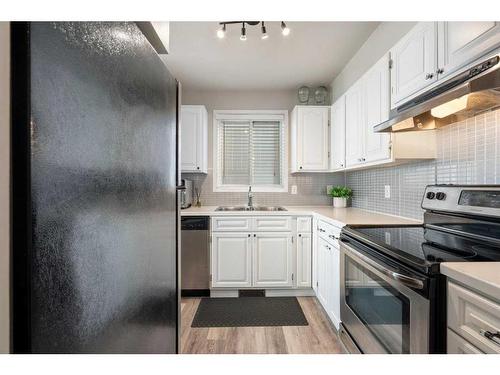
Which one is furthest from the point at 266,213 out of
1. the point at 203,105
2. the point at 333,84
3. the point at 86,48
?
the point at 86,48

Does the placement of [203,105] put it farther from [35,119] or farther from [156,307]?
[35,119]

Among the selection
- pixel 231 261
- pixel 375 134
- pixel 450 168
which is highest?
pixel 375 134

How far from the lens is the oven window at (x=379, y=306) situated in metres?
1.03

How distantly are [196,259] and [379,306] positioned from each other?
1.91 metres

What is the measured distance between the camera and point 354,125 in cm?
231

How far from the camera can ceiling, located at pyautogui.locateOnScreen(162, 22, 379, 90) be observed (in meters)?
2.16

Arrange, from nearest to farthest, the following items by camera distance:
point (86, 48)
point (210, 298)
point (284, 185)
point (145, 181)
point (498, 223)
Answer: point (86, 48) → point (145, 181) → point (498, 223) → point (210, 298) → point (284, 185)

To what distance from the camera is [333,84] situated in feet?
10.6

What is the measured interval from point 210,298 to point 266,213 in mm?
1040

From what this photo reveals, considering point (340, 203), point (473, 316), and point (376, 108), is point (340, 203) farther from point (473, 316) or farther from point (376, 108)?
point (473, 316)

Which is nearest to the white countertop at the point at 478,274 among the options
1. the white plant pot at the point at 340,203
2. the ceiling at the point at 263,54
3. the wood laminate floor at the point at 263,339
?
the wood laminate floor at the point at 263,339

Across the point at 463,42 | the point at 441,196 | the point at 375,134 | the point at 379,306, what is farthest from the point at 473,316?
the point at 375,134
